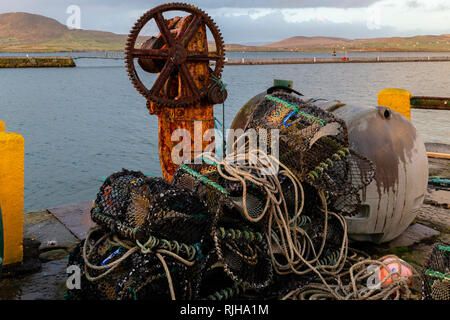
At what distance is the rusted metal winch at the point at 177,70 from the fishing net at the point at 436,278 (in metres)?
3.56

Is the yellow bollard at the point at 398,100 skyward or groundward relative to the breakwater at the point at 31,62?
groundward

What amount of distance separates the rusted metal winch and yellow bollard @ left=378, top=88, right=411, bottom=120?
3748 millimetres

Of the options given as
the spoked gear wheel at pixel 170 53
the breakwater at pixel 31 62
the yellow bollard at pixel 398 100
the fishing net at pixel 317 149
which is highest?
the breakwater at pixel 31 62

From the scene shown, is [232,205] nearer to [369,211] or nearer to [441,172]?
[369,211]

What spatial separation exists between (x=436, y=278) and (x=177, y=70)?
4065 millimetres

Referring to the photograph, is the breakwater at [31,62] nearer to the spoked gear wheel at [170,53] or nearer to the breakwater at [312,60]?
the breakwater at [312,60]

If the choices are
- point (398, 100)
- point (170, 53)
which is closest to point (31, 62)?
point (398, 100)

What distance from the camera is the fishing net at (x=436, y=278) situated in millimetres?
2645

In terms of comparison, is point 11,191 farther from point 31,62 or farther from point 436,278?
point 31,62

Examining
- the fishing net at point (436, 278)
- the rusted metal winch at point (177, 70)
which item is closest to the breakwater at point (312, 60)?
the rusted metal winch at point (177, 70)

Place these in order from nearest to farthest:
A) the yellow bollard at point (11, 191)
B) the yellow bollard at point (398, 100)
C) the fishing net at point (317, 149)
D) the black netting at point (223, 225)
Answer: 1. the black netting at point (223, 225)
2. the fishing net at point (317, 149)
3. the yellow bollard at point (11, 191)
4. the yellow bollard at point (398, 100)

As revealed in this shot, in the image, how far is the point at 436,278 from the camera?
2.66 meters

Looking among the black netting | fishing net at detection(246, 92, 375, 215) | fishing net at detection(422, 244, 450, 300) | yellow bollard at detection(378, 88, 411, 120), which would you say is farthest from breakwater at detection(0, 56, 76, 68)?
fishing net at detection(422, 244, 450, 300)

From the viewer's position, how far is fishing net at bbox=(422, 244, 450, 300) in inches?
104
